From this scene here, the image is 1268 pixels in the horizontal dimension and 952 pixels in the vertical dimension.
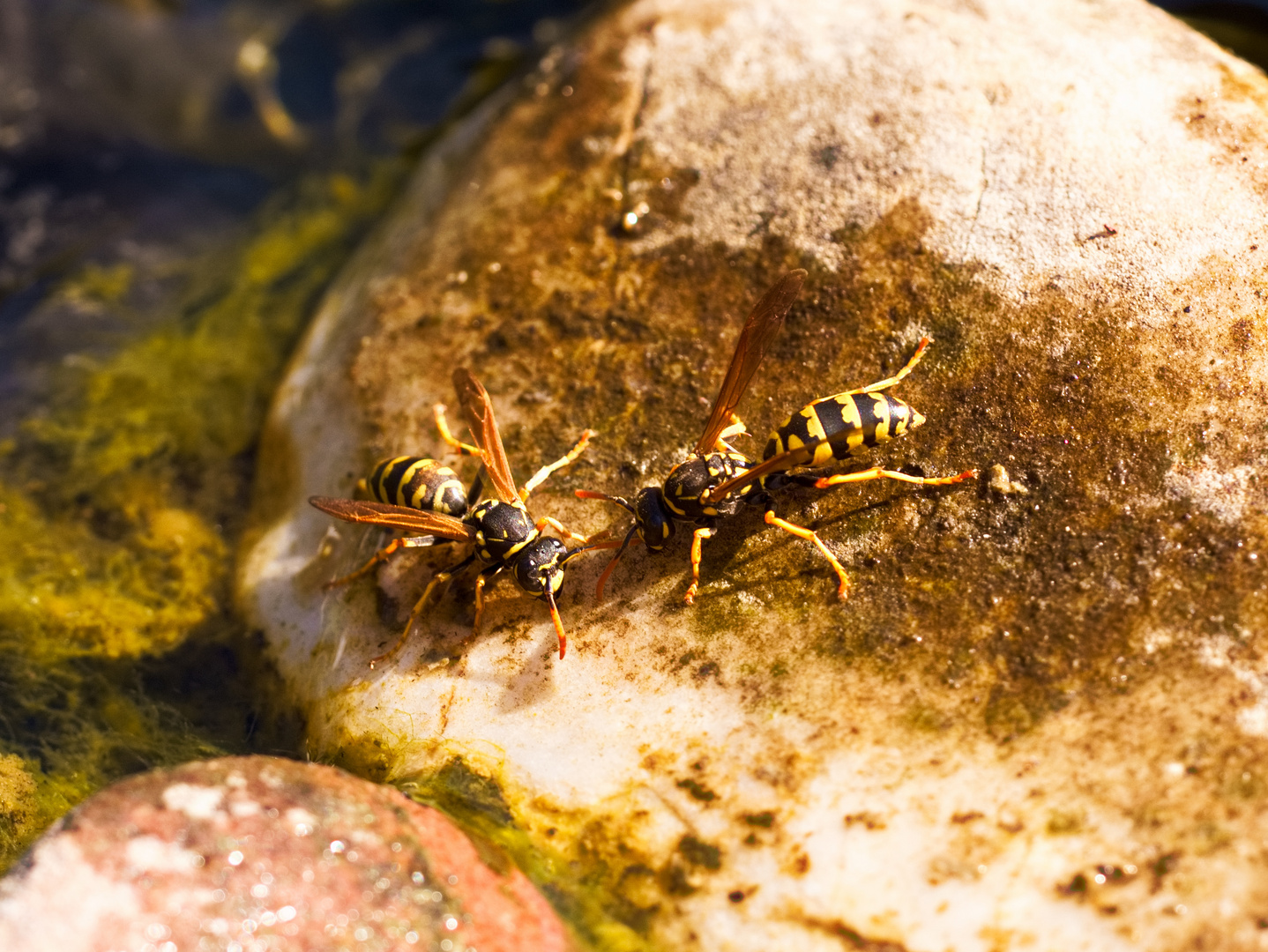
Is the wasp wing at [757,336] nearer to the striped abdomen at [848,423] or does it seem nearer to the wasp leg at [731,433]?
the wasp leg at [731,433]

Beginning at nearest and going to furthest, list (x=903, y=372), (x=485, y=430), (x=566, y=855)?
(x=566, y=855) → (x=903, y=372) → (x=485, y=430)

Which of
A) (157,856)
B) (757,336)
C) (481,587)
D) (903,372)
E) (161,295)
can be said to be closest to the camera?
(157,856)

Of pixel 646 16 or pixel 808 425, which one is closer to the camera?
pixel 808 425

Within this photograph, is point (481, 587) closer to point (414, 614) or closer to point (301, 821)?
point (414, 614)

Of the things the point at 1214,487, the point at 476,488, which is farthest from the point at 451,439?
the point at 1214,487

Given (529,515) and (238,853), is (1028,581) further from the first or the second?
(238,853)

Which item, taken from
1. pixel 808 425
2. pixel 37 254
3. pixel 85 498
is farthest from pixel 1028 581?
pixel 37 254

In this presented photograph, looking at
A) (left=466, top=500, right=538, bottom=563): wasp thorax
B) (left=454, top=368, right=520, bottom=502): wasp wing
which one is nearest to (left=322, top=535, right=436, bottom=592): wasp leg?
(left=466, top=500, right=538, bottom=563): wasp thorax
